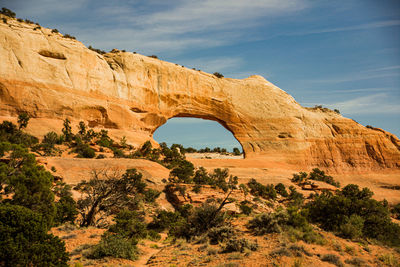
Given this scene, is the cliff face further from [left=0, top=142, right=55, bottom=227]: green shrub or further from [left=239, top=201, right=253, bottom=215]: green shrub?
[left=239, top=201, right=253, bottom=215]: green shrub

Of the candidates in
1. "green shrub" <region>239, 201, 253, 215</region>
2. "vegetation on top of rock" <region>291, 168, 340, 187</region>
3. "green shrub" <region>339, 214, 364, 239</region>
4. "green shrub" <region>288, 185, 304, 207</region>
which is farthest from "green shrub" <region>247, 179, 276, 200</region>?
"green shrub" <region>339, 214, 364, 239</region>

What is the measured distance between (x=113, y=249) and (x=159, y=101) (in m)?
35.6

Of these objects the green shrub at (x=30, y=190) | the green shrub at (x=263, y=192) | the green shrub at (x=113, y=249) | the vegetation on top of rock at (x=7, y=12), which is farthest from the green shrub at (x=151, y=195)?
the vegetation on top of rock at (x=7, y=12)

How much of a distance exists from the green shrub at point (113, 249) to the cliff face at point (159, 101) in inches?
1095

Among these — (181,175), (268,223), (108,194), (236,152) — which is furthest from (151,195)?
(236,152)

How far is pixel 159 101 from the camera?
4684 centimetres

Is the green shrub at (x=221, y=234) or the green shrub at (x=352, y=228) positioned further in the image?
the green shrub at (x=352, y=228)

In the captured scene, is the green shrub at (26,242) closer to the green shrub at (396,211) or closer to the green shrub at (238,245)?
the green shrub at (238,245)

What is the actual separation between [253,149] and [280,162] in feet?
16.7

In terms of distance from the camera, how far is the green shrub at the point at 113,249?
12.4 metres

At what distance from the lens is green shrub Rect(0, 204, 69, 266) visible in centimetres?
990

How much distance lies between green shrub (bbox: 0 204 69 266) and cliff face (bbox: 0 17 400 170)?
27.6 metres

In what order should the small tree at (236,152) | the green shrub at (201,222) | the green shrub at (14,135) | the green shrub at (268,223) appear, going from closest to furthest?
1. the green shrub at (268,223)
2. the green shrub at (201,222)
3. the green shrub at (14,135)
4. the small tree at (236,152)

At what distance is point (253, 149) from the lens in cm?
5062
